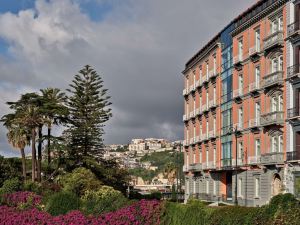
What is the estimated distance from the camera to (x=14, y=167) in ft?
236

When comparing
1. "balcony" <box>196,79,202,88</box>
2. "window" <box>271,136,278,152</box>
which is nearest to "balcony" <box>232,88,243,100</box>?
"window" <box>271,136,278,152</box>

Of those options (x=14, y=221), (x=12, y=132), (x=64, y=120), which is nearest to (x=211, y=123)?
(x=64, y=120)

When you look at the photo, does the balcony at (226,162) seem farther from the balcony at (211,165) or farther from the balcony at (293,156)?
the balcony at (293,156)

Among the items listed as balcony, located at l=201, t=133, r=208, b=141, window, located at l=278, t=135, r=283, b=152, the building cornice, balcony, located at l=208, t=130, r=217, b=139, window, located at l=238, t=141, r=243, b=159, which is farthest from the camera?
balcony, located at l=201, t=133, r=208, b=141

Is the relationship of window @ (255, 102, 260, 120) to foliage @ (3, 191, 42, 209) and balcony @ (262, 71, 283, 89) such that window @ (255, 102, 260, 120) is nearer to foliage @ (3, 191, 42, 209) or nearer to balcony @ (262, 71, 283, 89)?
balcony @ (262, 71, 283, 89)

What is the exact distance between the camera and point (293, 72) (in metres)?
40.5

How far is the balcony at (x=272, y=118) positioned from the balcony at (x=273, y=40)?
4897 mm

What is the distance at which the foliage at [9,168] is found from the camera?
217 feet

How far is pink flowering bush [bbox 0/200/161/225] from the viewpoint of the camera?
67.4 ft

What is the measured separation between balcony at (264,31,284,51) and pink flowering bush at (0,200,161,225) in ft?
72.9

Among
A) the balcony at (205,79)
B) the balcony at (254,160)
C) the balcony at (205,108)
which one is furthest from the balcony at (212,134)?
the balcony at (254,160)

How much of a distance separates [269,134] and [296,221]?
28162 millimetres

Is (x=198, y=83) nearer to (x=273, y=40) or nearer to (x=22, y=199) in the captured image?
(x=273, y=40)

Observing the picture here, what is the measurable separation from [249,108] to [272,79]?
5158 millimetres
